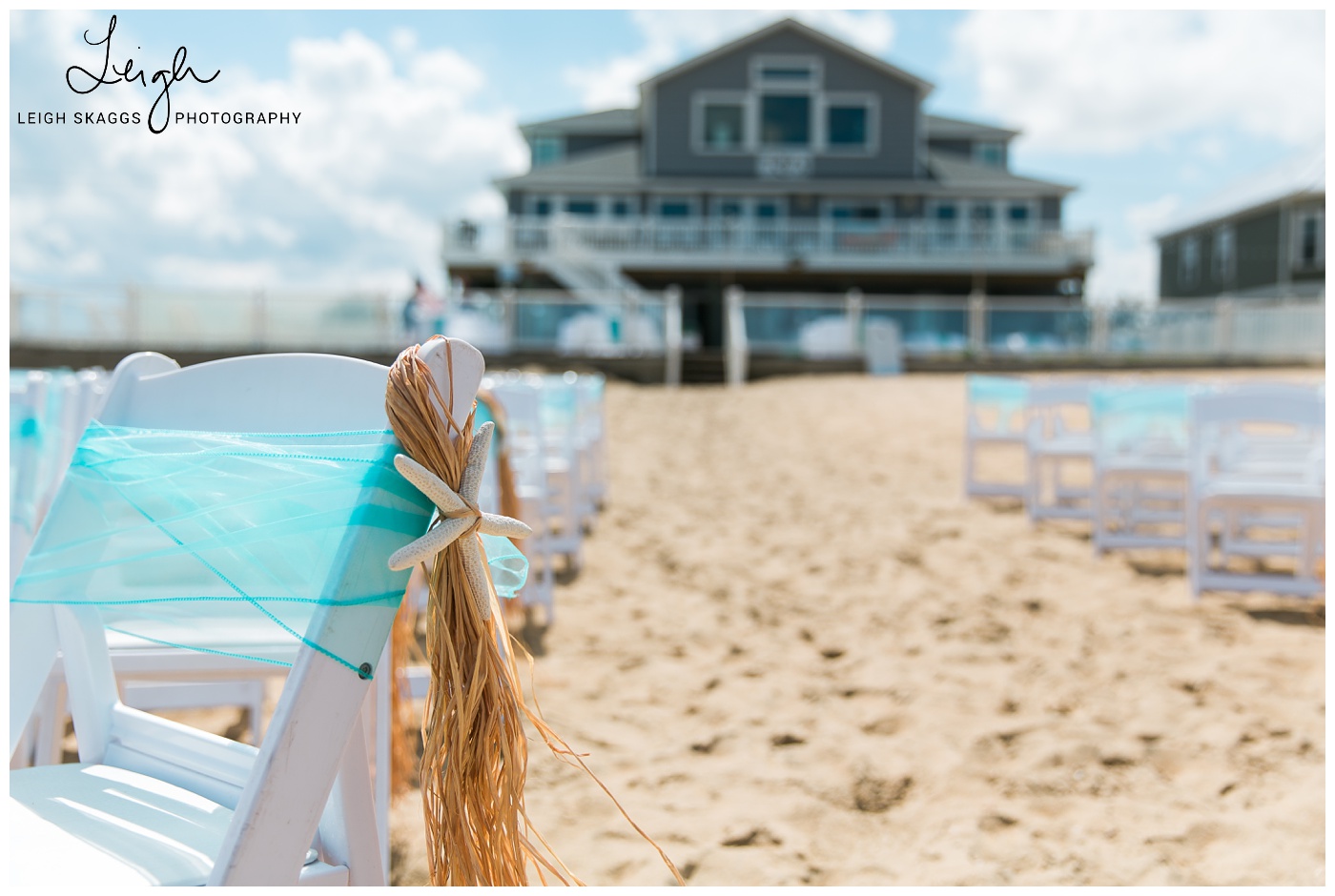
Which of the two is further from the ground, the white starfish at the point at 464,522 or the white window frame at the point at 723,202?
the white window frame at the point at 723,202

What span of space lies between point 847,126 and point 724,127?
347 centimetres

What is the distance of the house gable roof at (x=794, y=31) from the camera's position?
27.8m

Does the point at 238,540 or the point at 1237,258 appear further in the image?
the point at 1237,258

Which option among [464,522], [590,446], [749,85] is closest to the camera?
[464,522]

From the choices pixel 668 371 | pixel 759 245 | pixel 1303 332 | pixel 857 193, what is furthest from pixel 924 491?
pixel 857 193

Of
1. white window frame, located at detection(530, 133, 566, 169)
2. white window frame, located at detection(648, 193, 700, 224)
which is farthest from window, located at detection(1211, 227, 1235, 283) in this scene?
white window frame, located at detection(530, 133, 566, 169)

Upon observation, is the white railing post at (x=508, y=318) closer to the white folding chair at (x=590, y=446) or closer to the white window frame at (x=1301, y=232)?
the white folding chair at (x=590, y=446)

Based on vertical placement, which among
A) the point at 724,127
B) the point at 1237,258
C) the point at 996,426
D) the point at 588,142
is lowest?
the point at 996,426

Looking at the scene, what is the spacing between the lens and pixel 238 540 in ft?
4.84

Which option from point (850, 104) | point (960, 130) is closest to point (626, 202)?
point (850, 104)

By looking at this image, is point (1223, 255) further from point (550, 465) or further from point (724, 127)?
point (550, 465)

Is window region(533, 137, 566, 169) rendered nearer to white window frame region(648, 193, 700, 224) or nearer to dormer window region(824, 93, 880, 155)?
white window frame region(648, 193, 700, 224)

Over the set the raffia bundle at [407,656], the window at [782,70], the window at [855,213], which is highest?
the window at [782,70]

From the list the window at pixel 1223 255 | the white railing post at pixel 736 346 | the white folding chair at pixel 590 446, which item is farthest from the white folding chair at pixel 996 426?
the window at pixel 1223 255
